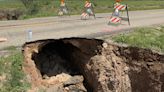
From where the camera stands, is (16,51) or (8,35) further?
(8,35)

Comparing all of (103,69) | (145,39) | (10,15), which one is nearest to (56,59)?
(103,69)

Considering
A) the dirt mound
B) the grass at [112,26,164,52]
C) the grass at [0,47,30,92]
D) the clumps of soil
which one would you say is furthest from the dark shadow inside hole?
the dirt mound

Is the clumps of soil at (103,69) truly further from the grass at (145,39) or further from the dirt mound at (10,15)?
the dirt mound at (10,15)

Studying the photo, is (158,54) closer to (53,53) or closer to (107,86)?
(107,86)

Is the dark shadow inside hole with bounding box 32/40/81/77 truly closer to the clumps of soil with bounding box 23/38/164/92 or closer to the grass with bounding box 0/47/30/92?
the clumps of soil with bounding box 23/38/164/92

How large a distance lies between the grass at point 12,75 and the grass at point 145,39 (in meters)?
3.83

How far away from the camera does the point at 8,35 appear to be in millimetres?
13570

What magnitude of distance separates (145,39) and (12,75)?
193 inches

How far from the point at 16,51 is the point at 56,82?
2.68 meters

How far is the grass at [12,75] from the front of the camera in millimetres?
9047

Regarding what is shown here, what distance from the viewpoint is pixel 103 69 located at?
36.1 feet

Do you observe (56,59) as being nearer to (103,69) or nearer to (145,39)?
(103,69)

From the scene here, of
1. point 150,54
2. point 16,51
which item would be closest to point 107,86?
point 150,54

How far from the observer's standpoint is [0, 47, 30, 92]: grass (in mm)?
9047
